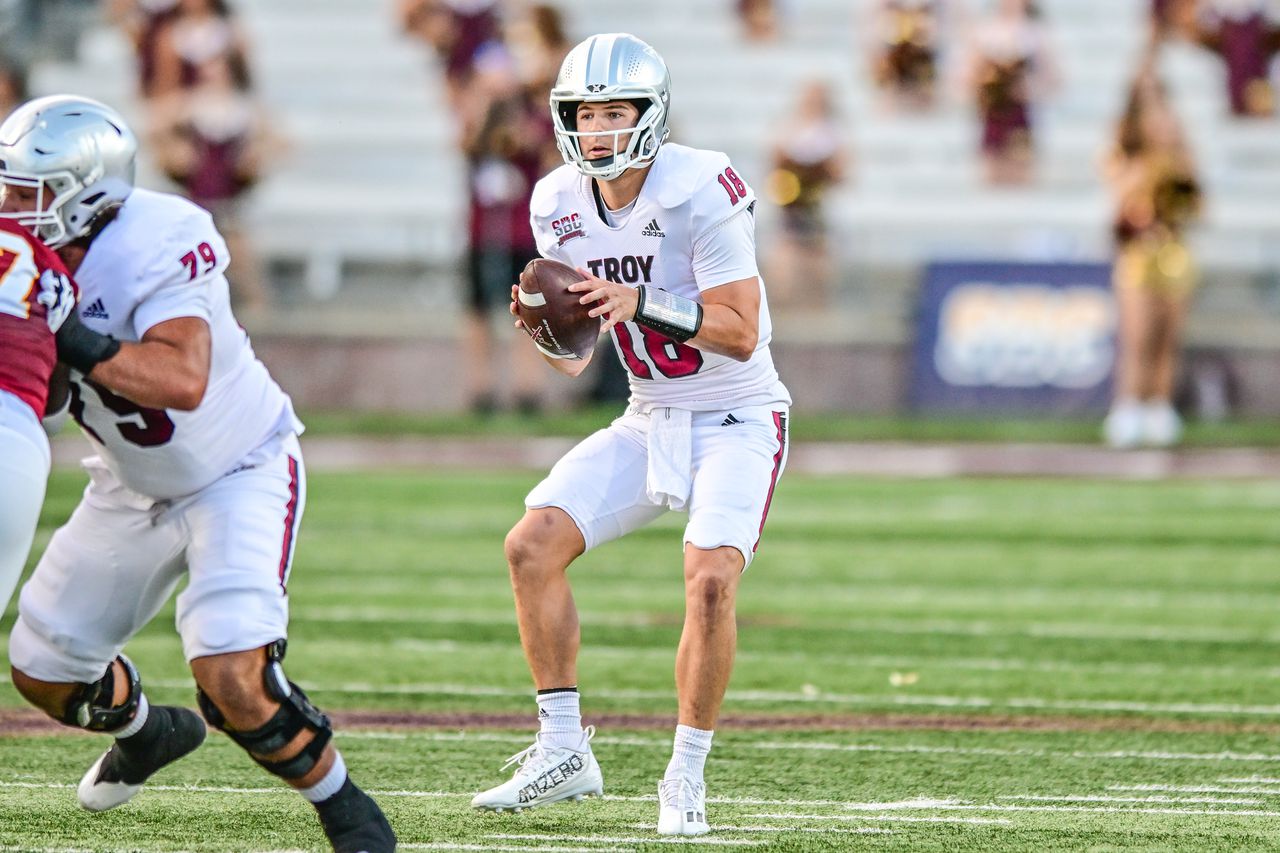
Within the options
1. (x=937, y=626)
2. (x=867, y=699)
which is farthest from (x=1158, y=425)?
(x=867, y=699)

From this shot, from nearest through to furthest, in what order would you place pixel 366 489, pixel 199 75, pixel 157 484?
pixel 157 484 < pixel 366 489 < pixel 199 75

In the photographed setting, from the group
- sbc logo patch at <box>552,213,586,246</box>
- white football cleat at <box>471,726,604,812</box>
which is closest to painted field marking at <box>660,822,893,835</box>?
white football cleat at <box>471,726,604,812</box>

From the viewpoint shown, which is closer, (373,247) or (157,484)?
(157,484)

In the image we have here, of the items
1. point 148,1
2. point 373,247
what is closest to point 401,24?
point 148,1

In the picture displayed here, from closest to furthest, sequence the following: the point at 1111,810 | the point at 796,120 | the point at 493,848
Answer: the point at 493,848
the point at 1111,810
the point at 796,120

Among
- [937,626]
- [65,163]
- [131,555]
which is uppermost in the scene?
[65,163]

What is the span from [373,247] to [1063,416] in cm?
475

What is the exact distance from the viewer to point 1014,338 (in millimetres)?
14820

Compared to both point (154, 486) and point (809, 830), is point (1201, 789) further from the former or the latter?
point (154, 486)

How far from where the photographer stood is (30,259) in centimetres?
433

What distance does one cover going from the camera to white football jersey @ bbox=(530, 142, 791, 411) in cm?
526

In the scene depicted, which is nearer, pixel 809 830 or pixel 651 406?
pixel 809 830

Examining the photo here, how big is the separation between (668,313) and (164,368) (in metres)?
1.14

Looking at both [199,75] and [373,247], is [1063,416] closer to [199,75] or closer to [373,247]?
[373,247]
